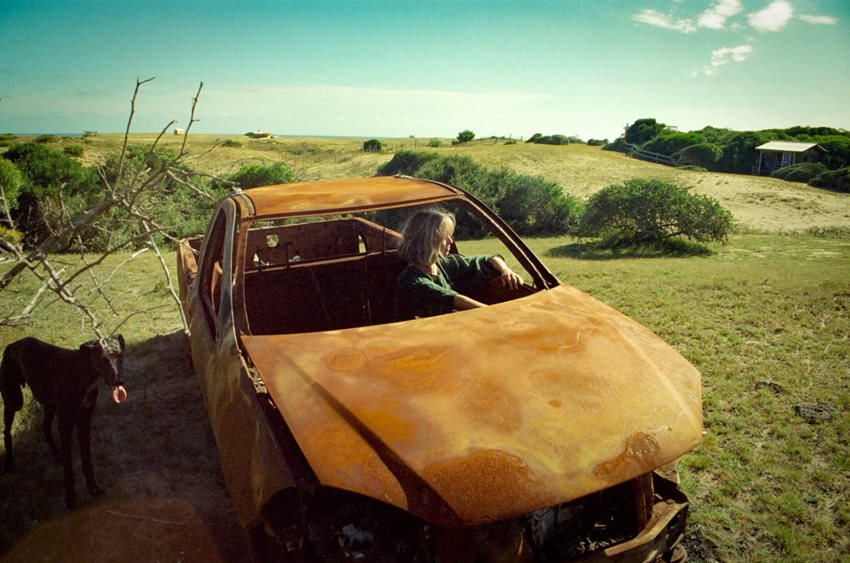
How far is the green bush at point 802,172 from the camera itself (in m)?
29.2

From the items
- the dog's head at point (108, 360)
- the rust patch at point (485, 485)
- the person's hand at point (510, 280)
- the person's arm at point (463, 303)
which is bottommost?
the dog's head at point (108, 360)

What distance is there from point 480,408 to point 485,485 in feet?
1.01

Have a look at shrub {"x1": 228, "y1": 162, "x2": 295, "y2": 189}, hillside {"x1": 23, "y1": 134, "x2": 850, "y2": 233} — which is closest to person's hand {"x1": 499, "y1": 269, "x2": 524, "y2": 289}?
hillside {"x1": 23, "y1": 134, "x2": 850, "y2": 233}

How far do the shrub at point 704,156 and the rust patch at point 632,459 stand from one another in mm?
40669

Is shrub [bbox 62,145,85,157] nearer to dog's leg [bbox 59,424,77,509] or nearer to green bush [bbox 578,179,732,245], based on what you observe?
green bush [bbox 578,179,732,245]

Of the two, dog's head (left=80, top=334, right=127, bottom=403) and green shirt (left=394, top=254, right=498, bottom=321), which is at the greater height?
green shirt (left=394, top=254, right=498, bottom=321)

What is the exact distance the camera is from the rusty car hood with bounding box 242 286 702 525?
1565 mm

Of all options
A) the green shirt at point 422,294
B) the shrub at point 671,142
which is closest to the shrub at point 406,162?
the green shirt at point 422,294

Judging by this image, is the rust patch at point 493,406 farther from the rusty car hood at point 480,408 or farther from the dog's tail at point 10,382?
the dog's tail at point 10,382

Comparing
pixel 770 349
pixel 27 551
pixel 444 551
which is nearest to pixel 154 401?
pixel 27 551

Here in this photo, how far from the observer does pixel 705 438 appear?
3.42 metres

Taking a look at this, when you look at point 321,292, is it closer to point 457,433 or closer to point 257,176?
point 457,433

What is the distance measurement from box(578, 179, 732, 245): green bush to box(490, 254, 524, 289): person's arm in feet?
35.0

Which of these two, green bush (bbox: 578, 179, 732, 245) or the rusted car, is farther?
green bush (bbox: 578, 179, 732, 245)
